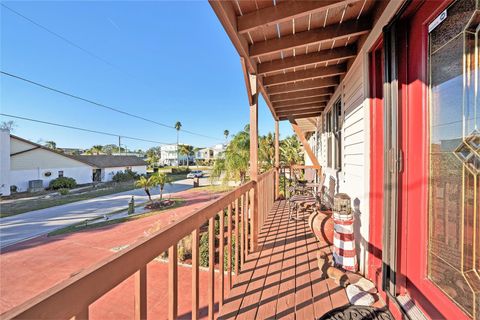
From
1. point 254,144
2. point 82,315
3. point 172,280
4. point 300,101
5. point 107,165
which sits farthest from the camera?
point 107,165

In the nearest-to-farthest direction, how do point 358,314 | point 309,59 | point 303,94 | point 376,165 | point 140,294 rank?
point 140,294 → point 358,314 → point 376,165 → point 309,59 → point 303,94

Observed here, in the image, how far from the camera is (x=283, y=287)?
1991 mm

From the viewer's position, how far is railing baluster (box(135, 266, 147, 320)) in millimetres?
827

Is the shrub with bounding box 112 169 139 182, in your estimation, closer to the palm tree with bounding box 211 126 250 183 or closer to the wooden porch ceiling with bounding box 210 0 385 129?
the palm tree with bounding box 211 126 250 183

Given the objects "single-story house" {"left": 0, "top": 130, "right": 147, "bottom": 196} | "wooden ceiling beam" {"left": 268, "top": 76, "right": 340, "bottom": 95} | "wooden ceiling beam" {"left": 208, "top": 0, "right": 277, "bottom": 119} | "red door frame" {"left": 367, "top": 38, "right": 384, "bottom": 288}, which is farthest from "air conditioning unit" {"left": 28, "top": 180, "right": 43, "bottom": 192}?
"red door frame" {"left": 367, "top": 38, "right": 384, "bottom": 288}

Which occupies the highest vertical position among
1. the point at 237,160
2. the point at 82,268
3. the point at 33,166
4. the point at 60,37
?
the point at 60,37

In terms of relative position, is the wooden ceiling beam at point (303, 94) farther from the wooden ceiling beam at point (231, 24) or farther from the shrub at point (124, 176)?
the shrub at point (124, 176)

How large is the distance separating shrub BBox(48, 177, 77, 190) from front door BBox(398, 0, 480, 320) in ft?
96.7

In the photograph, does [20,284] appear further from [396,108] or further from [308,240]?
[396,108]

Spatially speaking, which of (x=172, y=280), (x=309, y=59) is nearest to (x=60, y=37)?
(x=309, y=59)

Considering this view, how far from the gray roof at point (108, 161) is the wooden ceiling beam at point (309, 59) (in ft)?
99.4

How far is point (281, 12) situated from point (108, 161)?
3482cm

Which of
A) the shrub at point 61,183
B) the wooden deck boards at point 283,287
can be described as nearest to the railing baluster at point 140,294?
the wooden deck boards at point 283,287

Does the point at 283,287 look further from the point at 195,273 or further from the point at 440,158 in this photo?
the point at 440,158
